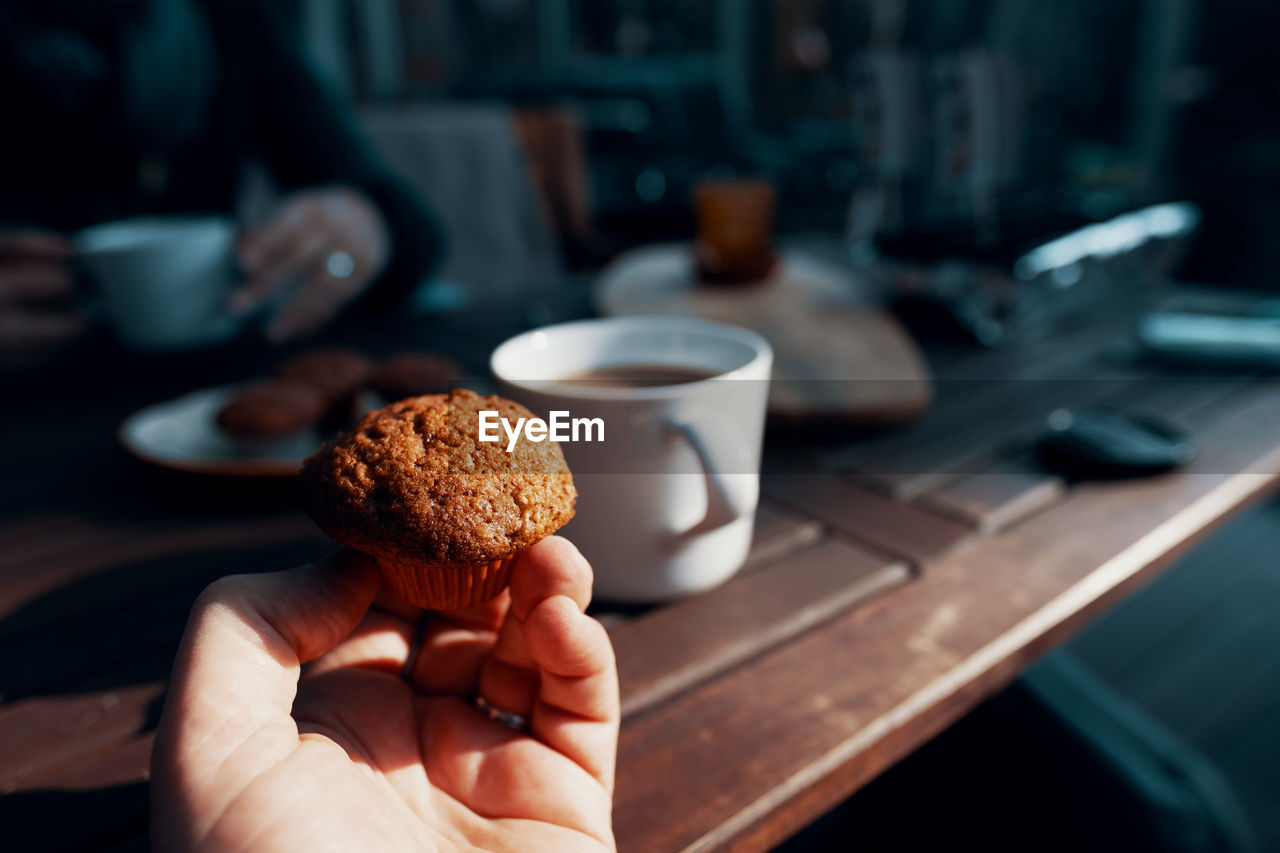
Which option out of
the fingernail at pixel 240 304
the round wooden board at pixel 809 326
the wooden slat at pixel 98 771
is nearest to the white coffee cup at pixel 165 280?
the fingernail at pixel 240 304

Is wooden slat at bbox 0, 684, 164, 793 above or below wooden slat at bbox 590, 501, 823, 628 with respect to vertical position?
above

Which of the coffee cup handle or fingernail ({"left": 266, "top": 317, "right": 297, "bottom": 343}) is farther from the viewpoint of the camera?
fingernail ({"left": 266, "top": 317, "right": 297, "bottom": 343})

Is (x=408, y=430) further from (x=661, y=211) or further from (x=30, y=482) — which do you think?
(x=661, y=211)

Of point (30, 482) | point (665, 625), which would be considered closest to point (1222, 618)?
point (665, 625)

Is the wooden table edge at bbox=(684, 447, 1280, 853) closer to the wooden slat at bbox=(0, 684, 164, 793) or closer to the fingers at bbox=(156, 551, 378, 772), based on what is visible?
the fingers at bbox=(156, 551, 378, 772)

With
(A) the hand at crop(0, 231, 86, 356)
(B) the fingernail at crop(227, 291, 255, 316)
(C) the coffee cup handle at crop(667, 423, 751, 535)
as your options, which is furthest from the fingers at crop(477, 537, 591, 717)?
(A) the hand at crop(0, 231, 86, 356)

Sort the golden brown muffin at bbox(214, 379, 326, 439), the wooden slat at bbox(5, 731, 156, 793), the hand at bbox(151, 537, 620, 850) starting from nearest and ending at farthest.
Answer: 1. the hand at bbox(151, 537, 620, 850)
2. the wooden slat at bbox(5, 731, 156, 793)
3. the golden brown muffin at bbox(214, 379, 326, 439)

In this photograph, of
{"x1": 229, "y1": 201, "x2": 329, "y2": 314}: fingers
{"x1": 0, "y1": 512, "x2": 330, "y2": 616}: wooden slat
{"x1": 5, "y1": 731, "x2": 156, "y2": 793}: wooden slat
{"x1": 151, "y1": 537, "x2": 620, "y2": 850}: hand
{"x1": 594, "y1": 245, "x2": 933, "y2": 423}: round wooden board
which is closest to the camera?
{"x1": 151, "y1": 537, "x2": 620, "y2": 850}: hand
